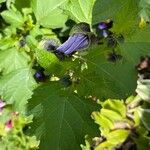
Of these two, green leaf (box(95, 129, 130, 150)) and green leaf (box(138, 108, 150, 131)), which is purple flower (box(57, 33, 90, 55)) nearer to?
green leaf (box(138, 108, 150, 131))

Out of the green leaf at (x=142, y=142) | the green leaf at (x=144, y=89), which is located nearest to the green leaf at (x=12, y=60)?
the green leaf at (x=144, y=89)

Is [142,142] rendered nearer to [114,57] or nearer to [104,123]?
[104,123]

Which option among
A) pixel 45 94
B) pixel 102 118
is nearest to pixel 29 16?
pixel 102 118

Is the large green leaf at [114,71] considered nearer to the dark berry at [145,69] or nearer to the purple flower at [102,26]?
the purple flower at [102,26]

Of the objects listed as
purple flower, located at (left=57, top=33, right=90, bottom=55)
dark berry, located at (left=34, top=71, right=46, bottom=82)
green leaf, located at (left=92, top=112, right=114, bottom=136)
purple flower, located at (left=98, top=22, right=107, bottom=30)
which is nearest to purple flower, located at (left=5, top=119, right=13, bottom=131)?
green leaf, located at (left=92, top=112, right=114, bottom=136)

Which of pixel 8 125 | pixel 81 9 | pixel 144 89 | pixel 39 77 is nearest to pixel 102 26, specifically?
pixel 81 9
